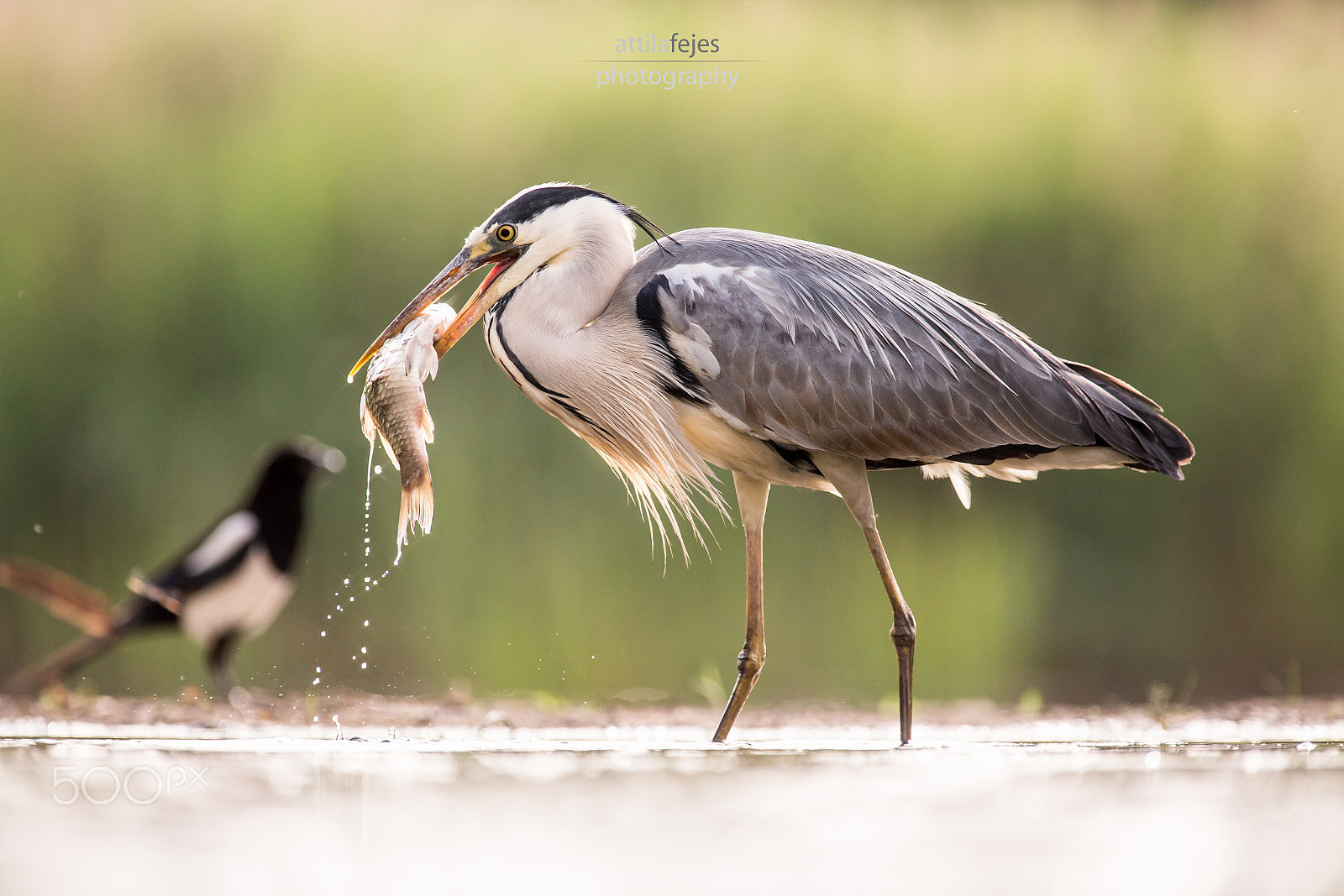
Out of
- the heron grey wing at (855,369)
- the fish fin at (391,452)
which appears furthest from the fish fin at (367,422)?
the heron grey wing at (855,369)

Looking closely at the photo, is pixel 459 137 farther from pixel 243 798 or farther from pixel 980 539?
pixel 243 798

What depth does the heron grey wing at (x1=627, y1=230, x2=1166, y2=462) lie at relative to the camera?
325cm

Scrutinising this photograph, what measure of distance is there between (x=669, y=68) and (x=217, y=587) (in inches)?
130

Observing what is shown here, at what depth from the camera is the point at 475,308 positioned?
3498mm

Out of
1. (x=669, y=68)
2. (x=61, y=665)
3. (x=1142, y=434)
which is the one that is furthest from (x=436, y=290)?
(x=669, y=68)

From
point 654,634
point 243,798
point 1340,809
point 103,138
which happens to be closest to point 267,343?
point 103,138

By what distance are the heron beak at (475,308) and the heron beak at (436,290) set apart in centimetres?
3

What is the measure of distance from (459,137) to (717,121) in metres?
1.28

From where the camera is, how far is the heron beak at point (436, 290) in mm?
3307

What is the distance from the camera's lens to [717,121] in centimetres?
612

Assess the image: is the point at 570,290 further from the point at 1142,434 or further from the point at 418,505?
the point at 1142,434

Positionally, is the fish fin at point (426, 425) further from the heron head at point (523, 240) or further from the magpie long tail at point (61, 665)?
the magpie long tail at point (61, 665)

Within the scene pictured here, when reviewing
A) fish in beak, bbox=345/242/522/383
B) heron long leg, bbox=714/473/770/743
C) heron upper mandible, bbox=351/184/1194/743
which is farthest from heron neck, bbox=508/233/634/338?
heron long leg, bbox=714/473/770/743

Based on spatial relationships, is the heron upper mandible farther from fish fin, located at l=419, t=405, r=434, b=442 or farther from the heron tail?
fish fin, located at l=419, t=405, r=434, b=442
